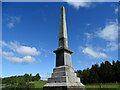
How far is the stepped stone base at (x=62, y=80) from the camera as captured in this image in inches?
195

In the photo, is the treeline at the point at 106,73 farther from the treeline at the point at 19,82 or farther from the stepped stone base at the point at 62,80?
the stepped stone base at the point at 62,80

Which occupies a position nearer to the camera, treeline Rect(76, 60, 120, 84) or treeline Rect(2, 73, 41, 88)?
treeline Rect(2, 73, 41, 88)

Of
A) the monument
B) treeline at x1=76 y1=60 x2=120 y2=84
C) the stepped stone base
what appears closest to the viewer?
the stepped stone base

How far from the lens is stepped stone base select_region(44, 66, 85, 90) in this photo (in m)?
4.95

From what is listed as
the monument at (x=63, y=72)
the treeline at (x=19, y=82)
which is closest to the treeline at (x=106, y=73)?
the treeline at (x=19, y=82)

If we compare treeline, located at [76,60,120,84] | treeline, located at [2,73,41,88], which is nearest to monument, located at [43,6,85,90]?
treeline, located at [2,73,41,88]

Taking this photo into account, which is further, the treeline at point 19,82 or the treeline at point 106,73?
the treeline at point 106,73

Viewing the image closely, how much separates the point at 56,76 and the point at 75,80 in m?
0.92

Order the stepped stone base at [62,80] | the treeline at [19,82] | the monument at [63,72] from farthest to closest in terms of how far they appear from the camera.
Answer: the treeline at [19,82] → the monument at [63,72] → the stepped stone base at [62,80]

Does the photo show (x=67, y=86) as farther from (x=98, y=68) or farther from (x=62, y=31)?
(x=98, y=68)

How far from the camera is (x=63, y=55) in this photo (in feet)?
19.6

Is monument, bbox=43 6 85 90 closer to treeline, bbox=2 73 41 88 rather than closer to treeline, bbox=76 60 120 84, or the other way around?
treeline, bbox=2 73 41 88

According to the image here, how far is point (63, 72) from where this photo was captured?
538cm

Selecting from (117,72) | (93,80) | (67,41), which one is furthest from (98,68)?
(67,41)
